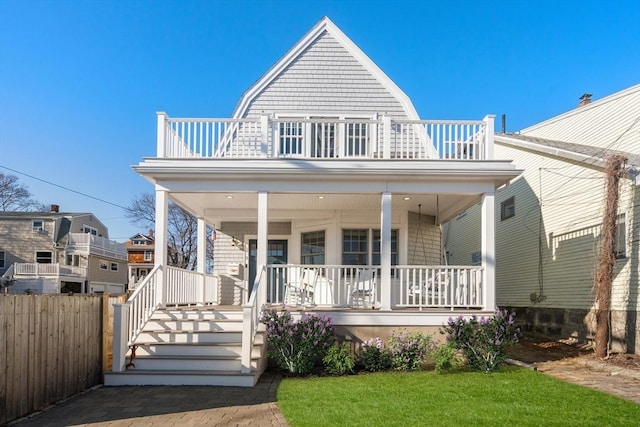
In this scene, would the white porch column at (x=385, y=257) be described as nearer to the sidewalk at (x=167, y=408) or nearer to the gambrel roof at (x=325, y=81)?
the sidewalk at (x=167, y=408)

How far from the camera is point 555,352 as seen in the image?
34.1 ft

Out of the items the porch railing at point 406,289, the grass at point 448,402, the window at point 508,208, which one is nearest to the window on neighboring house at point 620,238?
the porch railing at point 406,289

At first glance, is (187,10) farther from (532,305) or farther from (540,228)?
(532,305)

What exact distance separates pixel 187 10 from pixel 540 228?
11474mm

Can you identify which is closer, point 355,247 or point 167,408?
point 167,408

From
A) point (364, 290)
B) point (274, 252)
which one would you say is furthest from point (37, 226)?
point (364, 290)

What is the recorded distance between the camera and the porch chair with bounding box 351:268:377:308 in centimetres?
920

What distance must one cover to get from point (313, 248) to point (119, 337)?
6.10m

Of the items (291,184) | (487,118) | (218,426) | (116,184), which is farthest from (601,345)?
(116,184)

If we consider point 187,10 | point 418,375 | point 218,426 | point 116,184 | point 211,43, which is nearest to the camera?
point 218,426

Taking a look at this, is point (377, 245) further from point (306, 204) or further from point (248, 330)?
point (248, 330)

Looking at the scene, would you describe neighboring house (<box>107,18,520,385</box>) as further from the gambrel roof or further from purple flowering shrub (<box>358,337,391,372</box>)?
purple flowering shrub (<box>358,337,391,372</box>)

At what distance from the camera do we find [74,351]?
260 inches

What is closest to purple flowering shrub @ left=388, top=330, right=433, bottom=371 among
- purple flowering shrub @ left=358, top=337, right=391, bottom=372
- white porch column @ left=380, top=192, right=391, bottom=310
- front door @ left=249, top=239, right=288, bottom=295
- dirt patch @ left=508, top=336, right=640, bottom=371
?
purple flowering shrub @ left=358, top=337, right=391, bottom=372
